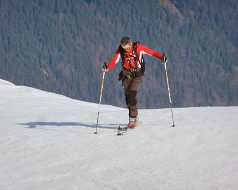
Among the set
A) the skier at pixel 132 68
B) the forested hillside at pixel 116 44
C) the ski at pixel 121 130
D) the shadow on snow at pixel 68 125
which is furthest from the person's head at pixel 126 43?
the forested hillside at pixel 116 44

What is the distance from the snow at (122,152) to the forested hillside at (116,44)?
115 meters

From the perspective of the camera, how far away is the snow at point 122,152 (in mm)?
8141

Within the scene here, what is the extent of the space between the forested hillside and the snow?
115 m

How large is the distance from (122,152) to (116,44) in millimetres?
142701

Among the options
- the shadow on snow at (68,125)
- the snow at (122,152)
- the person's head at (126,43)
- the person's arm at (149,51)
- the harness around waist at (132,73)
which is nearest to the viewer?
the snow at (122,152)

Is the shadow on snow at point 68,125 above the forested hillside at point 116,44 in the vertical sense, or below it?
below

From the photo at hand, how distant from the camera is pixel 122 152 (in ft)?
31.6

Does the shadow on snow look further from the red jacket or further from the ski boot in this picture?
the red jacket

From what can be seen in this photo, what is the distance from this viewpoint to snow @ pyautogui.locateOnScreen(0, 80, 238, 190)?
8141mm

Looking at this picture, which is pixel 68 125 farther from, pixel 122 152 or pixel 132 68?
pixel 122 152

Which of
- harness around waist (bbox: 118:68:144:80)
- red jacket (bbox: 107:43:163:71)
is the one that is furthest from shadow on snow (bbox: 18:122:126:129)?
red jacket (bbox: 107:43:163:71)

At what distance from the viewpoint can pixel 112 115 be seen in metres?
13.8

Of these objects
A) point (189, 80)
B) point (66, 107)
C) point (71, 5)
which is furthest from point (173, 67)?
point (66, 107)

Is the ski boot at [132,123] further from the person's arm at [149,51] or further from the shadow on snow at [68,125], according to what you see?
the person's arm at [149,51]
